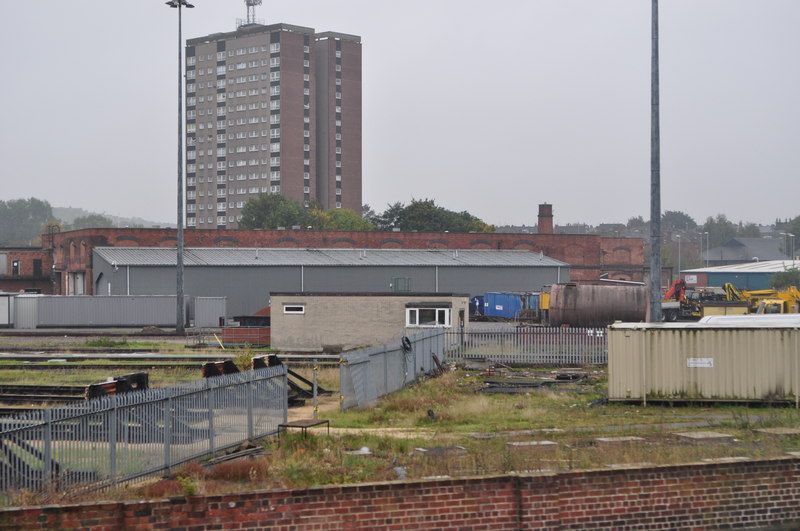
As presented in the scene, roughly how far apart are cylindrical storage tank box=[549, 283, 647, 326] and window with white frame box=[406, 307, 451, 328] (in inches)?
260

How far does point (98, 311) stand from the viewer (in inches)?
2382

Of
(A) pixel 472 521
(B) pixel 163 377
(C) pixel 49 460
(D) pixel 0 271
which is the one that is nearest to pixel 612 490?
(A) pixel 472 521

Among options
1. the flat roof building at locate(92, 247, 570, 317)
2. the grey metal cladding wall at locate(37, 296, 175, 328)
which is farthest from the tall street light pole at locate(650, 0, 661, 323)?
the grey metal cladding wall at locate(37, 296, 175, 328)

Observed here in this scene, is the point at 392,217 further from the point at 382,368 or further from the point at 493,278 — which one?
the point at 382,368

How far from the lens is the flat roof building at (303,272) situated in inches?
2630

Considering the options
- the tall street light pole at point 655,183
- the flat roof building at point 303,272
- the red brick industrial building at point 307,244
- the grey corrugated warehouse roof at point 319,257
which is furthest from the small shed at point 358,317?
the red brick industrial building at point 307,244

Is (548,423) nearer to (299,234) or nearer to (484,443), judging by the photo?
(484,443)

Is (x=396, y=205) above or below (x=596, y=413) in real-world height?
above

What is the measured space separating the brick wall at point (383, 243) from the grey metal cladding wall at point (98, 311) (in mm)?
11571

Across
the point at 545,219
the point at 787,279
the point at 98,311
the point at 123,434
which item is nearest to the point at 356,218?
the point at 545,219

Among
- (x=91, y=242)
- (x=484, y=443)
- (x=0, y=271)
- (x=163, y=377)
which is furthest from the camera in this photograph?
(x=0, y=271)

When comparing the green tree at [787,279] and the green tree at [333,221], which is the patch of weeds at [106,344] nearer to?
the green tree at [787,279]

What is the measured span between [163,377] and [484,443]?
15488mm

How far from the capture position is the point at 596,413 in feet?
73.2
